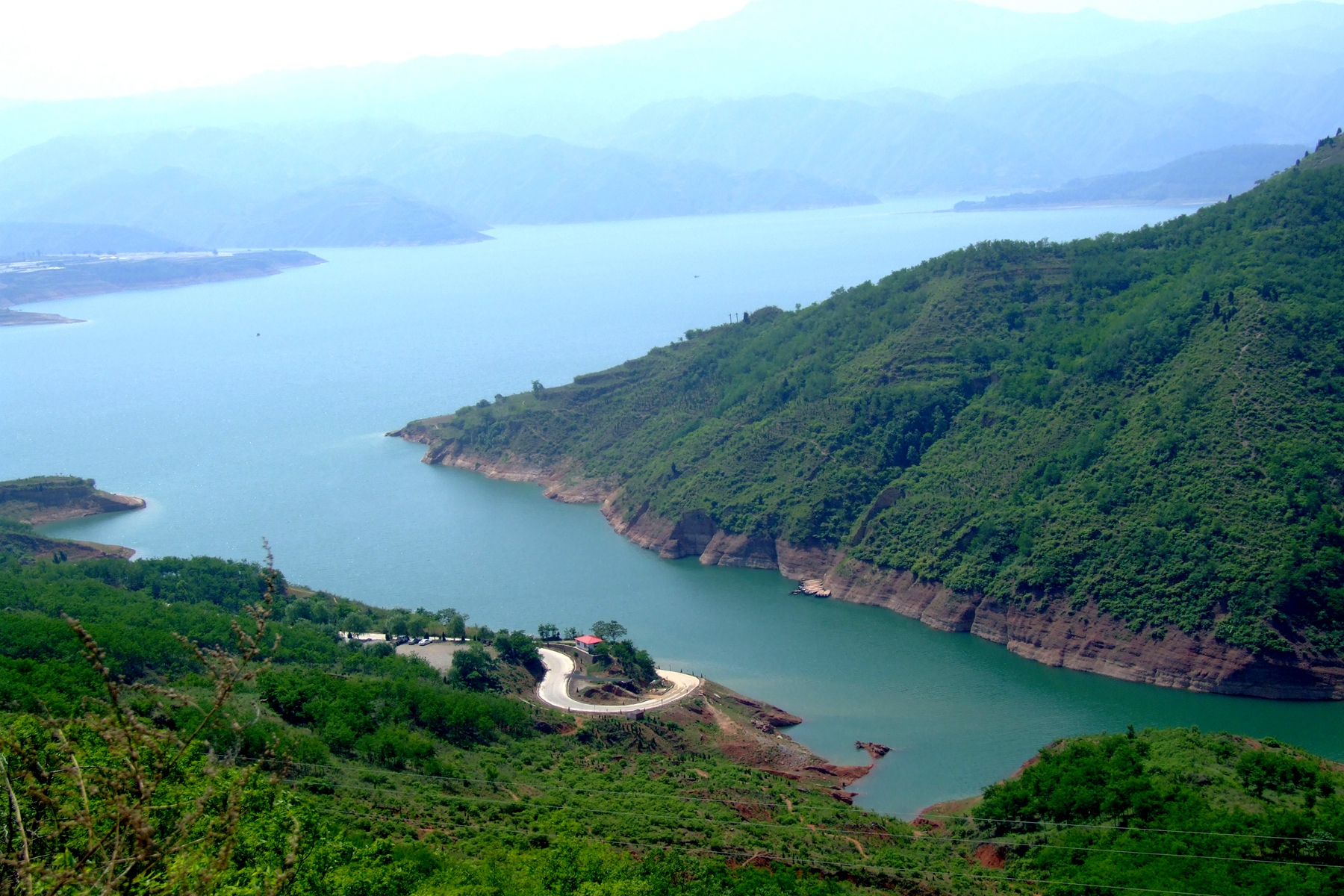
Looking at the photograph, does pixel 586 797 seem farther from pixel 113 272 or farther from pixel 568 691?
pixel 113 272

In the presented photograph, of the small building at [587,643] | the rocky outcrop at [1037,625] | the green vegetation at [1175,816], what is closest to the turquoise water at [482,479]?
the rocky outcrop at [1037,625]

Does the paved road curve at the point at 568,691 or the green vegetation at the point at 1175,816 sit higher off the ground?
the green vegetation at the point at 1175,816

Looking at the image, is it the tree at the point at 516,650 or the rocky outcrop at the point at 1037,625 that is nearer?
the rocky outcrop at the point at 1037,625

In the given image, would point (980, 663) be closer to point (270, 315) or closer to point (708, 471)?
point (708, 471)

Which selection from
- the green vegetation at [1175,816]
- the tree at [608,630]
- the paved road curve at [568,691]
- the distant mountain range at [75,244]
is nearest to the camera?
the green vegetation at [1175,816]

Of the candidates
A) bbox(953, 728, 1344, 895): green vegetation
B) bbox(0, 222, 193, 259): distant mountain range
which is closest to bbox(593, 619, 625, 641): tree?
bbox(953, 728, 1344, 895): green vegetation

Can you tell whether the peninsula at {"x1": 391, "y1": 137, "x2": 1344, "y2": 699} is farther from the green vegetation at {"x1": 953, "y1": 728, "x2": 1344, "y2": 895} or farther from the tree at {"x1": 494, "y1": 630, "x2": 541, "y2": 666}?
the tree at {"x1": 494, "y1": 630, "x2": 541, "y2": 666}

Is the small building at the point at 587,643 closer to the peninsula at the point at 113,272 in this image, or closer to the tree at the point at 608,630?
the tree at the point at 608,630

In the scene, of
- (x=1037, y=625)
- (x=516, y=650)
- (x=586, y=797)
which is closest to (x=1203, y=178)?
(x=1037, y=625)
